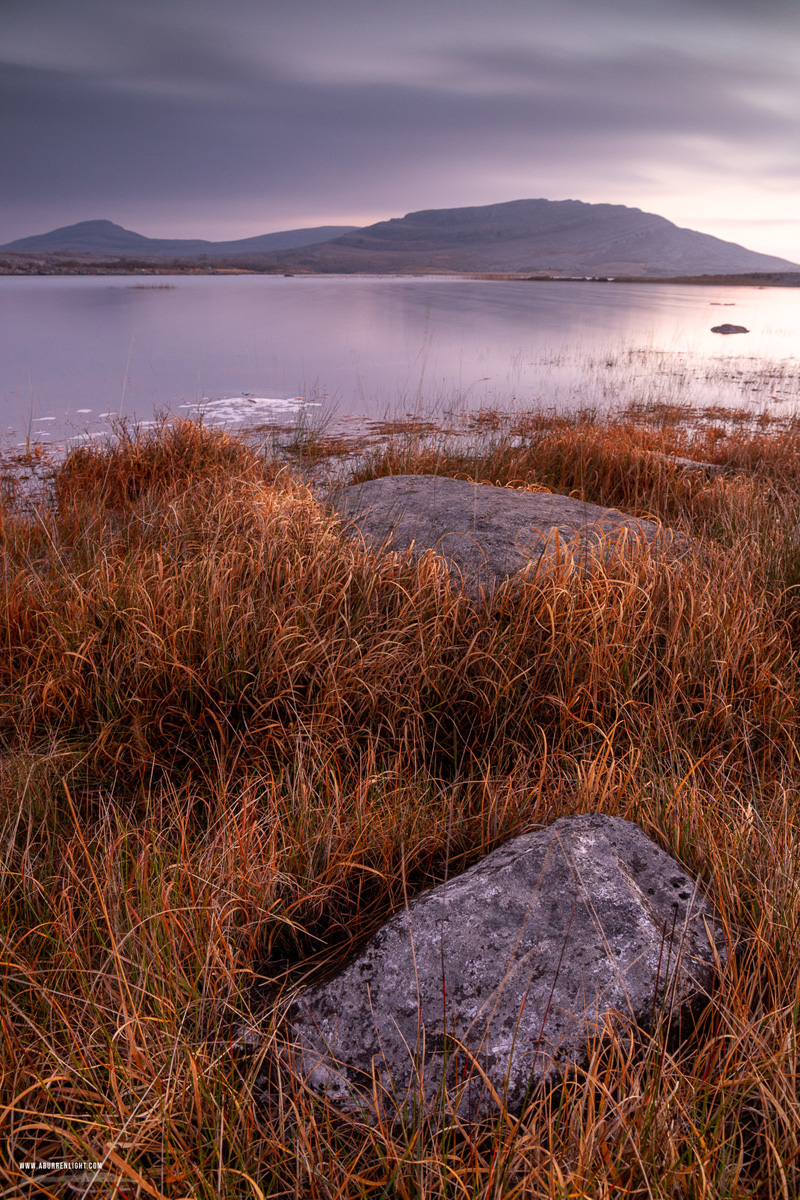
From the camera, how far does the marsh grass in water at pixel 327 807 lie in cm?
111

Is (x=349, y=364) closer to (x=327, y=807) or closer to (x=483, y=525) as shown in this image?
(x=483, y=525)

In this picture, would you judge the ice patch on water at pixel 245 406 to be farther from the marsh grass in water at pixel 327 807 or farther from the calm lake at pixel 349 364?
the marsh grass in water at pixel 327 807

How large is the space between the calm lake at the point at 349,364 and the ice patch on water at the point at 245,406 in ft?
0.10

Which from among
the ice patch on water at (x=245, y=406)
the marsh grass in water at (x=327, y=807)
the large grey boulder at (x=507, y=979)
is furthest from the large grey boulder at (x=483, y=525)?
the ice patch on water at (x=245, y=406)

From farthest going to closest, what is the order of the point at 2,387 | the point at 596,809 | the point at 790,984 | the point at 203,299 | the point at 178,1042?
the point at 203,299, the point at 2,387, the point at 596,809, the point at 790,984, the point at 178,1042

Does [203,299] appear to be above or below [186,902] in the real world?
above

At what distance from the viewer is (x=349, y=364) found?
45.7 feet

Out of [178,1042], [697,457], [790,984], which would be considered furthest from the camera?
[697,457]

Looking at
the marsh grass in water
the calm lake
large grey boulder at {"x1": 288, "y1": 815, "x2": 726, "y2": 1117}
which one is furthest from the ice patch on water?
large grey boulder at {"x1": 288, "y1": 815, "x2": 726, "y2": 1117}

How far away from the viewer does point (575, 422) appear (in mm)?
8938

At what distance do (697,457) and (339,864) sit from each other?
730 cm

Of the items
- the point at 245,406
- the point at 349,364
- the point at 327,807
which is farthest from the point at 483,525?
the point at 349,364

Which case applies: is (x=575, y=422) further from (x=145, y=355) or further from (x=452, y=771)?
(x=145, y=355)

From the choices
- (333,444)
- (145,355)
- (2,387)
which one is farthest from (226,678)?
(145,355)
